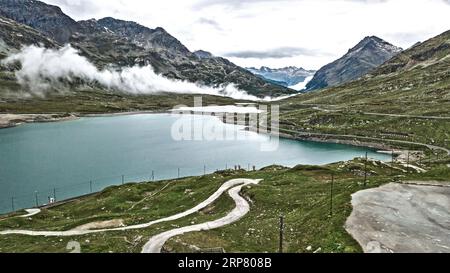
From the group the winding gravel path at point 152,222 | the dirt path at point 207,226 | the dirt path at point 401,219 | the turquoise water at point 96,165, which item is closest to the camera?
the dirt path at point 401,219

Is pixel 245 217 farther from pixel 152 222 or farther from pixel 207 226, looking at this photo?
pixel 152 222

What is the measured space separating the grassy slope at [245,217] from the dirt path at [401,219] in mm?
1409

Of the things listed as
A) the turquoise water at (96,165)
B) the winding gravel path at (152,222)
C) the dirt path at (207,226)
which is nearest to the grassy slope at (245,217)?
the dirt path at (207,226)

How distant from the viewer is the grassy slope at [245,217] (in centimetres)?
4141

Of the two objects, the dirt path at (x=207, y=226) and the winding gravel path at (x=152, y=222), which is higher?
the dirt path at (x=207, y=226)

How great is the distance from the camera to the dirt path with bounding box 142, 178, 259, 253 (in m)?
43.9

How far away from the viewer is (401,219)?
3931cm

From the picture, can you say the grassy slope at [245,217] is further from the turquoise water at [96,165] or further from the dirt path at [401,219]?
the turquoise water at [96,165]

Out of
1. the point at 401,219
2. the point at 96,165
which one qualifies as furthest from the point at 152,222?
the point at 96,165

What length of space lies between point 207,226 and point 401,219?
23871 millimetres

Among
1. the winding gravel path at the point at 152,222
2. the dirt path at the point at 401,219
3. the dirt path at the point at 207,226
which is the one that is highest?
the dirt path at the point at 401,219

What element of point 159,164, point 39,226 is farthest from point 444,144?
point 39,226

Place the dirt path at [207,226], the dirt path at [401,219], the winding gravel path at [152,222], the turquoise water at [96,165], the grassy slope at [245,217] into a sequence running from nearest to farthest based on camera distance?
the dirt path at [401,219]
the grassy slope at [245,217]
the dirt path at [207,226]
the winding gravel path at [152,222]
the turquoise water at [96,165]
